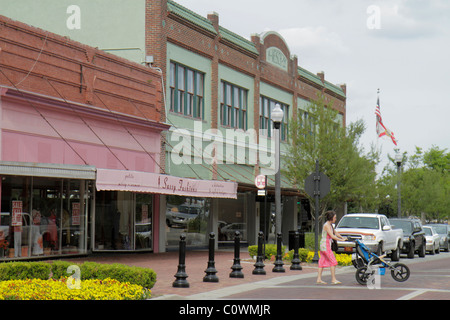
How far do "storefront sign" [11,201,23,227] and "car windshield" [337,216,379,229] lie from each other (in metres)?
11.9

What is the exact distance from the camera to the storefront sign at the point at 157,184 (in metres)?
21.2

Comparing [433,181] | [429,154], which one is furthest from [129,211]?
[429,154]

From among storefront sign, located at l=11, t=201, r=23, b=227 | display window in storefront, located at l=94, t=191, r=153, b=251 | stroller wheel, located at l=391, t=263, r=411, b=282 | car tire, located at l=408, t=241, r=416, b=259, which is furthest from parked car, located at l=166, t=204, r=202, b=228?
stroller wheel, located at l=391, t=263, r=411, b=282

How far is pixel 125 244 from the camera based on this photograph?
88.7ft

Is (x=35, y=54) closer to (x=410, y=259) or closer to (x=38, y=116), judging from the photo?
(x=38, y=116)

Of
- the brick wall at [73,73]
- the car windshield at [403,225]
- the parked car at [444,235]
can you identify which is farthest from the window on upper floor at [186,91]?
the parked car at [444,235]

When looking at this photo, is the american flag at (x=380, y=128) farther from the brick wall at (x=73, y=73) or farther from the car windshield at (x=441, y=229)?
the brick wall at (x=73, y=73)

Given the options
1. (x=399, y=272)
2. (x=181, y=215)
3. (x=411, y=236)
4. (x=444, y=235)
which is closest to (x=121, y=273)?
(x=399, y=272)

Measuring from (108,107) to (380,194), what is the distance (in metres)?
17.4

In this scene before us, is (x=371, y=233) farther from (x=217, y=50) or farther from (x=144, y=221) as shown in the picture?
(x=217, y=50)

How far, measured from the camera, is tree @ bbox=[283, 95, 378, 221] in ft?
103

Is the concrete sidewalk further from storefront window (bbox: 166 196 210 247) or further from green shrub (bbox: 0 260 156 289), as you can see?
storefront window (bbox: 166 196 210 247)
